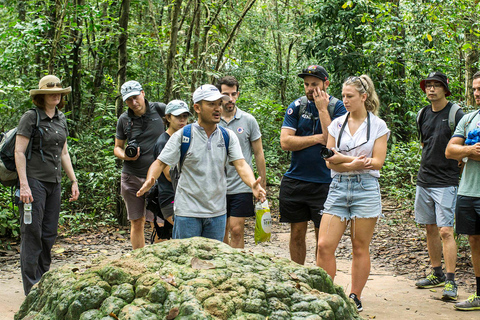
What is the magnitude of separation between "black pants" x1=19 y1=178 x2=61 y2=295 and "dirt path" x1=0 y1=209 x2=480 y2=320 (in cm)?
36

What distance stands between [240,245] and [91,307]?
2.99 m

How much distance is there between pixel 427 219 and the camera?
591 cm

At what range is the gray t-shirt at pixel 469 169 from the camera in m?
5.09

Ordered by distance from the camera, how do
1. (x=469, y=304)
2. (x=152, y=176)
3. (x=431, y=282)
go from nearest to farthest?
(x=152, y=176) → (x=469, y=304) → (x=431, y=282)

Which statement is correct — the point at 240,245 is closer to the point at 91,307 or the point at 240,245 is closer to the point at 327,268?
the point at 327,268

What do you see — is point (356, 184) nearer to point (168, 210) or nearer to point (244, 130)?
point (244, 130)

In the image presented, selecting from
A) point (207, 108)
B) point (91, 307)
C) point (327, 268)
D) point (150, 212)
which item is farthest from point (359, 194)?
point (150, 212)

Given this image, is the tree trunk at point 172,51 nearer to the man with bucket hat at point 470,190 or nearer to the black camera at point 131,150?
the black camera at point 131,150

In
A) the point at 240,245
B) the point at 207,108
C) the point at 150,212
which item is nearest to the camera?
the point at 207,108

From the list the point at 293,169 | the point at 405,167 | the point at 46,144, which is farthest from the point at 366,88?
the point at 405,167

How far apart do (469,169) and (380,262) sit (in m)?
2.73

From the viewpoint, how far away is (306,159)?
5.36 metres

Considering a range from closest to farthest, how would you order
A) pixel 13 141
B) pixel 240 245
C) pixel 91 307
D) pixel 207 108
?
1. pixel 91 307
2. pixel 207 108
3. pixel 13 141
4. pixel 240 245

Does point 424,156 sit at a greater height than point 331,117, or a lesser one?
lesser
